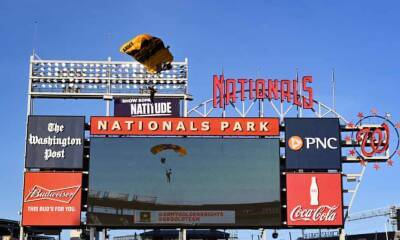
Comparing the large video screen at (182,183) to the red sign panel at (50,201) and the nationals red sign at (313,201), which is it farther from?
the red sign panel at (50,201)

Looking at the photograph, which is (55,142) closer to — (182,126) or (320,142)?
(182,126)

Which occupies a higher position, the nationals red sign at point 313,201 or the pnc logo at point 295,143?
the pnc logo at point 295,143

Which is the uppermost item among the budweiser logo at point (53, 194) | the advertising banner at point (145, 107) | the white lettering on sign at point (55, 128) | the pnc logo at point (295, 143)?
the advertising banner at point (145, 107)

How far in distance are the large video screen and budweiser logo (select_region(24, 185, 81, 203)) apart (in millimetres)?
1685

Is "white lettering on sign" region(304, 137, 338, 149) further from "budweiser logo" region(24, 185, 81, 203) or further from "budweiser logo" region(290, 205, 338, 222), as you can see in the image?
"budweiser logo" region(24, 185, 81, 203)

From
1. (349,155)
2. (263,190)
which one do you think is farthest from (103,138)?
(349,155)

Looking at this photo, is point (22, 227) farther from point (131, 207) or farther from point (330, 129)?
point (330, 129)

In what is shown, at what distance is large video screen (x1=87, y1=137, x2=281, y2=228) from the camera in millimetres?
52500

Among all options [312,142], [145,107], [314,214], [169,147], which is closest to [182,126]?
[169,147]

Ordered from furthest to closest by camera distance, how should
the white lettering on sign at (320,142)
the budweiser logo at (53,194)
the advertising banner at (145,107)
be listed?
1. the advertising banner at (145,107)
2. the white lettering on sign at (320,142)
3. the budweiser logo at (53,194)

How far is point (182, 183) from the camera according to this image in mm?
53188

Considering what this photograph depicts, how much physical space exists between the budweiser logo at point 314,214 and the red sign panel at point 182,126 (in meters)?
6.44

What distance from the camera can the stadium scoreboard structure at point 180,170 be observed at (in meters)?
52.6

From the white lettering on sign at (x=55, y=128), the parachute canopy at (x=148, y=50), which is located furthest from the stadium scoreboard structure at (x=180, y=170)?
the parachute canopy at (x=148, y=50)
